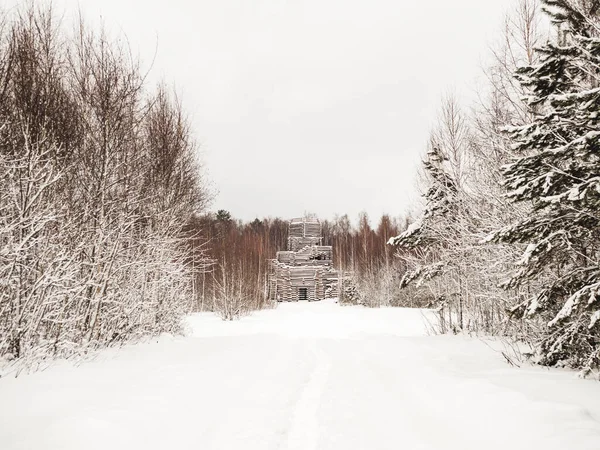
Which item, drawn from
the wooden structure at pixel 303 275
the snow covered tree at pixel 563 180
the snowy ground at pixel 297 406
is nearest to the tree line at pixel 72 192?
the snowy ground at pixel 297 406

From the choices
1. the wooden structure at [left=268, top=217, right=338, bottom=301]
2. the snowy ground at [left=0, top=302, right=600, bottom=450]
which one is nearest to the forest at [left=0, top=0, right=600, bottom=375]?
the snowy ground at [left=0, top=302, right=600, bottom=450]

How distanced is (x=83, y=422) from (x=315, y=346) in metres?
6.93

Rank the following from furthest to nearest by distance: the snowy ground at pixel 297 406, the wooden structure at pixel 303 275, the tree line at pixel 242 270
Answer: the wooden structure at pixel 303 275 → the tree line at pixel 242 270 → the snowy ground at pixel 297 406

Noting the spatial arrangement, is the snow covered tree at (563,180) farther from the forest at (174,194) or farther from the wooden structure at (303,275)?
the wooden structure at (303,275)

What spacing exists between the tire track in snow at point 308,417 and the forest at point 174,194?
307cm

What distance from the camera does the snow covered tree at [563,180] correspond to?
14.1 ft

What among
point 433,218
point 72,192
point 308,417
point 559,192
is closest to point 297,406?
point 308,417

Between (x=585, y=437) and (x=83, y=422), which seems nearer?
(x=585, y=437)

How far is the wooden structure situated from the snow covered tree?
3220 cm

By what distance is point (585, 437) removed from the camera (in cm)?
298

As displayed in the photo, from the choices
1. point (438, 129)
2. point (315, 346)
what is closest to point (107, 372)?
point (315, 346)

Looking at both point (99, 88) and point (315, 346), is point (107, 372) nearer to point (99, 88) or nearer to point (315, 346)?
point (315, 346)

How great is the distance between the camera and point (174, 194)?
1172 centimetres

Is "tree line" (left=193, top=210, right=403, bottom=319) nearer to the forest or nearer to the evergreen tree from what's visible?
the forest
